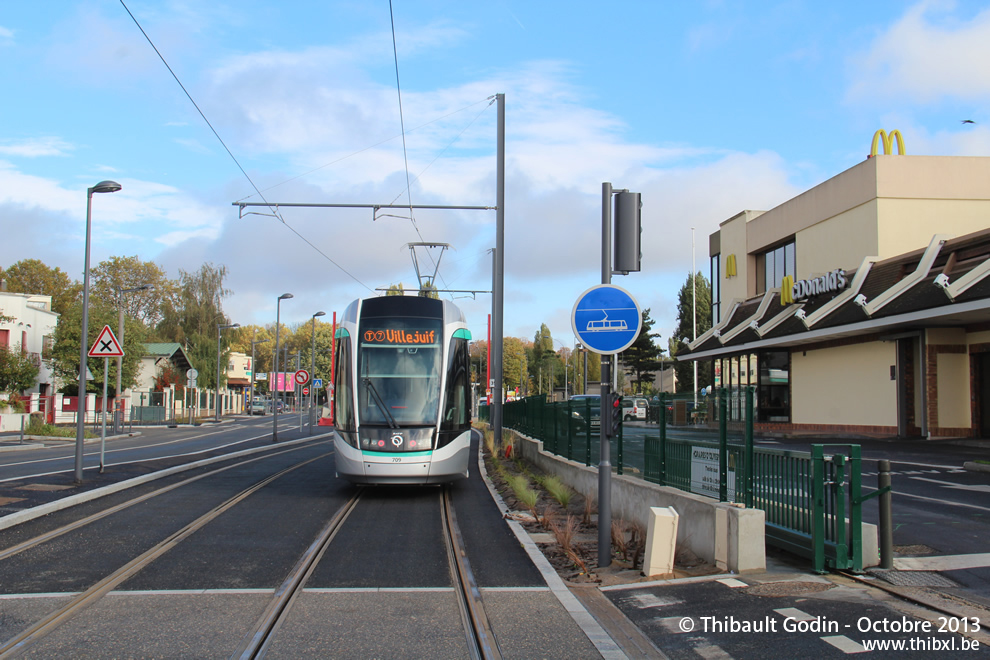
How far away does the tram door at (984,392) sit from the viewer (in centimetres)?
2489

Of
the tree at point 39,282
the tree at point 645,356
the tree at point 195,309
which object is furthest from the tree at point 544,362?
the tree at point 39,282

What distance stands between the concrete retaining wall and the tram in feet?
10.9

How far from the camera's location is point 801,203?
110ft

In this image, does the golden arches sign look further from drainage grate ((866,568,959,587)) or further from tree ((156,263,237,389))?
tree ((156,263,237,389))

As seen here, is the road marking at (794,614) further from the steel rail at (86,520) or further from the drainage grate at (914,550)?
the steel rail at (86,520)

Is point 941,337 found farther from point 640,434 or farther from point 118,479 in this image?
point 118,479

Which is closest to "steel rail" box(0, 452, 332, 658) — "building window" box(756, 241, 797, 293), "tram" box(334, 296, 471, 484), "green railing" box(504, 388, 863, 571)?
"tram" box(334, 296, 471, 484)

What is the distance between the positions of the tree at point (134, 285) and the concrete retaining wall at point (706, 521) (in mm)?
72255

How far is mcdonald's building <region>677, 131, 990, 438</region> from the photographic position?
78.3 feet

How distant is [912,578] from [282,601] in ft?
17.7

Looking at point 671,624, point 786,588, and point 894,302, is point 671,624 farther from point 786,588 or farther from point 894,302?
point 894,302

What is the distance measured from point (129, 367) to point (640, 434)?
4704 cm

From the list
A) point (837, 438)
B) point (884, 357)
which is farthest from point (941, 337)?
point (837, 438)

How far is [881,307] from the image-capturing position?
24.5 meters
